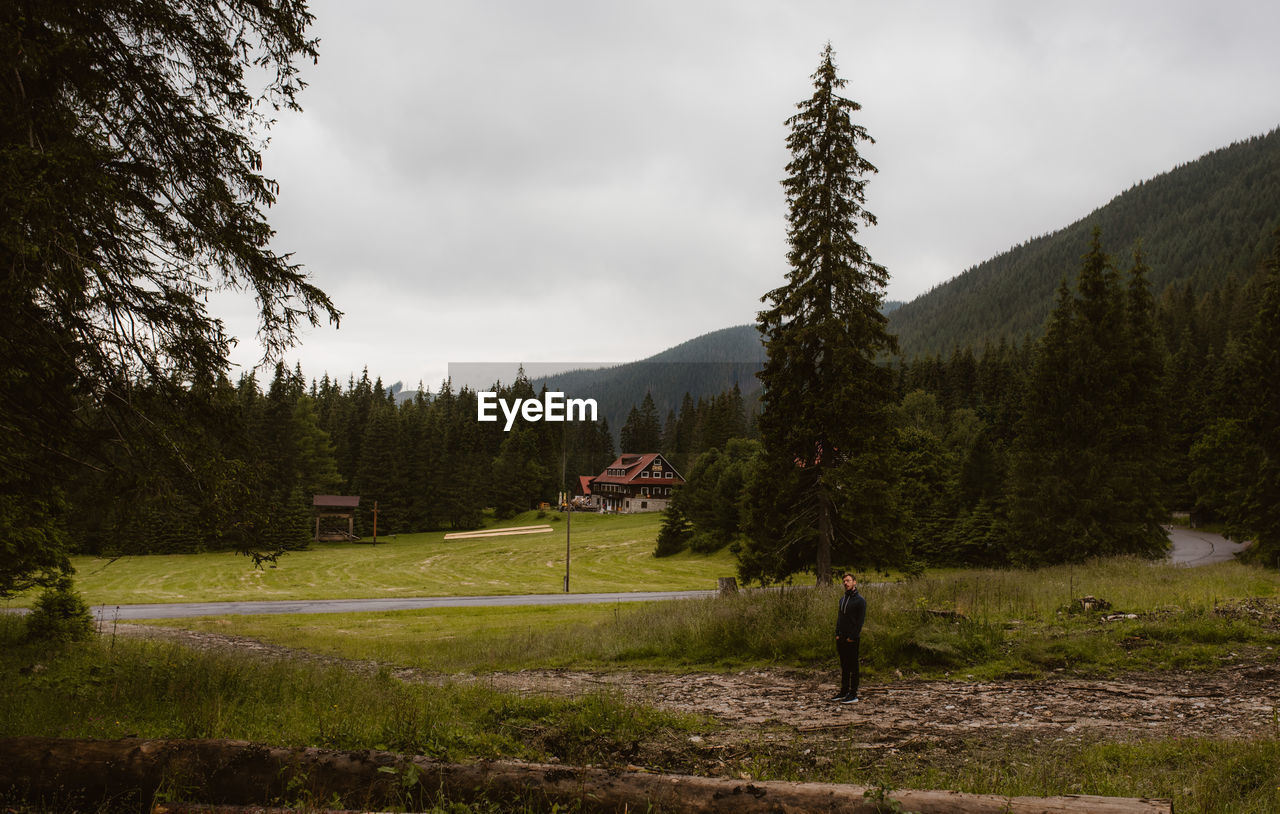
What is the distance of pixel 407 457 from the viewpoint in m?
83.5

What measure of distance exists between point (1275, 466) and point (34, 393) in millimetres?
40840

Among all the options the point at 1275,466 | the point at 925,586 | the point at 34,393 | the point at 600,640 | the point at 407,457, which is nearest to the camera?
the point at 34,393

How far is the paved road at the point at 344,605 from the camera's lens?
27.4 meters

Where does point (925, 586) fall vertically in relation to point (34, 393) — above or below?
below

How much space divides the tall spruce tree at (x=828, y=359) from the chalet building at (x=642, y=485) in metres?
70.3

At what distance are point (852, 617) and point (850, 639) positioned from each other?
334 mm

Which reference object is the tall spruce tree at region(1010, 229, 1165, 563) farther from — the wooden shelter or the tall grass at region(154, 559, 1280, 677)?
the wooden shelter

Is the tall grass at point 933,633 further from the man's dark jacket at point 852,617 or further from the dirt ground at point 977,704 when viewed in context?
the man's dark jacket at point 852,617

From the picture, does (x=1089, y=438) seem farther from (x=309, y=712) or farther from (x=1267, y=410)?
(x=309, y=712)

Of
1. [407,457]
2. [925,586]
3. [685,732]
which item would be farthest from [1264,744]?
[407,457]

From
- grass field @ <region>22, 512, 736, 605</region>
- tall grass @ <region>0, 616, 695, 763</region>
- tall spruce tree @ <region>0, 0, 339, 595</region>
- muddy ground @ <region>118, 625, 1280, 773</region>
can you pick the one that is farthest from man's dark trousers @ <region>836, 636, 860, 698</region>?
grass field @ <region>22, 512, 736, 605</region>

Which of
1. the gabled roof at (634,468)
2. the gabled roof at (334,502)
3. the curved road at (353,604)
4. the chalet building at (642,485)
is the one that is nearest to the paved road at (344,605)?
the curved road at (353,604)

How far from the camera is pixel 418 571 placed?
5159 cm

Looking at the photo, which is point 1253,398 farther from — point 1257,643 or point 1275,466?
point 1257,643
